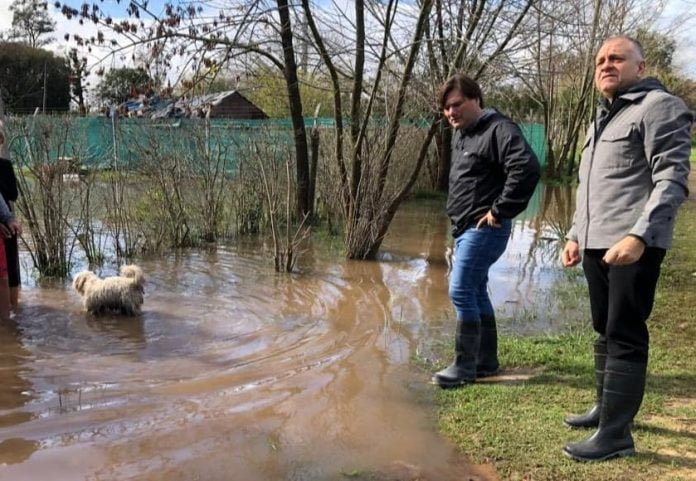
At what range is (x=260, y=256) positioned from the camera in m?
8.88

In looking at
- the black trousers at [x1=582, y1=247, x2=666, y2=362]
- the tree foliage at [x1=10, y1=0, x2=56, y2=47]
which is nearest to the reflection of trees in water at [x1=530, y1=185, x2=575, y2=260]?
the black trousers at [x1=582, y1=247, x2=666, y2=362]

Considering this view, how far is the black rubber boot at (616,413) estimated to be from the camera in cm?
314

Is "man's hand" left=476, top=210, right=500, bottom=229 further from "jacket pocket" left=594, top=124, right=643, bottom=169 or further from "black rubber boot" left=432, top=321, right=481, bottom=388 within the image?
"jacket pocket" left=594, top=124, right=643, bottom=169

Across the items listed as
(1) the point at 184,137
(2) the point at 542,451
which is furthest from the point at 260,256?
(2) the point at 542,451

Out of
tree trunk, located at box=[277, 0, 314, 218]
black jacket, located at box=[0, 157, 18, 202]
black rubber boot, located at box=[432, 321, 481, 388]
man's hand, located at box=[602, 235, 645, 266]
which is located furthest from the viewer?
tree trunk, located at box=[277, 0, 314, 218]

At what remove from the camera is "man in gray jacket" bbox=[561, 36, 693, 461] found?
2883 mm

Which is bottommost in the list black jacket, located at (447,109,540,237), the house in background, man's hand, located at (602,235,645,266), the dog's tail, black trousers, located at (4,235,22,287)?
the dog's tail

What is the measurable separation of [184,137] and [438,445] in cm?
699

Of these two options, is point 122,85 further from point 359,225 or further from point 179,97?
point 359,225

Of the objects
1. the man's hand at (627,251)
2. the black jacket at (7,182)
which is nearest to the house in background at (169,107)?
the black jacket at (7,182)

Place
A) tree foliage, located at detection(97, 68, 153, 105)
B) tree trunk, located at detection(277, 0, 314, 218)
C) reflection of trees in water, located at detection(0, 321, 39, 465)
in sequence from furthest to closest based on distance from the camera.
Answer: tree trunk, located at detection(277, 0, 314, 218), tree foliage, located at detection(97, 68, 153, 105), reflection of trees in water, located at detection(0, 321, 39, 465)

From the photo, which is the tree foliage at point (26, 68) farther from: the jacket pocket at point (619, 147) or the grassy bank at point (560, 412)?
the jacket pocket at point (619, 147)

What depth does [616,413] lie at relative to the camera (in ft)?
10.5

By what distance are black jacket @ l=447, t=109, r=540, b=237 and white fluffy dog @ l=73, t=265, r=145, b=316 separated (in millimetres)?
3208
